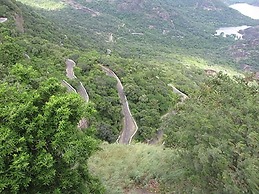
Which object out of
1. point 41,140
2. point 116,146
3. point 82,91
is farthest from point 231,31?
point 41,140

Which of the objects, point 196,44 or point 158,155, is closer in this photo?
point 158,155

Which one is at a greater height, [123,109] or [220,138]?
[220,138]

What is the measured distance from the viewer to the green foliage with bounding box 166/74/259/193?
11.1m

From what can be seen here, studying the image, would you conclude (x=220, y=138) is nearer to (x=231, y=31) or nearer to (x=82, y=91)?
(x=82, y=91)

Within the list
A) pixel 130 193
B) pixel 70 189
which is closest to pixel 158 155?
pixel 130 193

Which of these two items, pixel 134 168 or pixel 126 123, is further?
pixel 126 123

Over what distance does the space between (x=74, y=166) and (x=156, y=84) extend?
32.1m

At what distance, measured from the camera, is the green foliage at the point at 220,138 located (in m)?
11.1

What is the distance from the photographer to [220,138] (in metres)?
12.1

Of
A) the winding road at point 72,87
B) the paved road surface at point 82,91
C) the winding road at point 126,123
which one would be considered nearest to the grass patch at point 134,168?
the winding road at point 72,87

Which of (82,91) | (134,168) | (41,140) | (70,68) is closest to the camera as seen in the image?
(41,140)

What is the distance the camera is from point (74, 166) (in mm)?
12062

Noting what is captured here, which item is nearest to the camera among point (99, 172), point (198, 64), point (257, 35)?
point (99, 172)

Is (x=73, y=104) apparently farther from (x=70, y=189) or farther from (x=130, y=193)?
(x=130, y=193)
